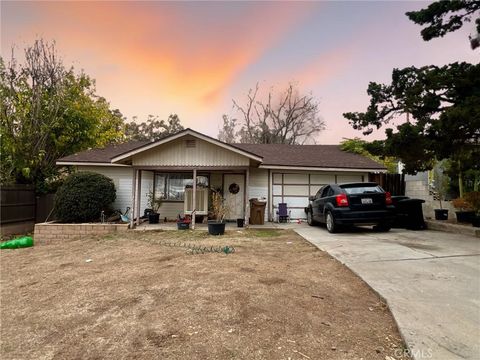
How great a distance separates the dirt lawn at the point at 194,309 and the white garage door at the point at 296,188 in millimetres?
6659

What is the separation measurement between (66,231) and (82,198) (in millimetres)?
1322

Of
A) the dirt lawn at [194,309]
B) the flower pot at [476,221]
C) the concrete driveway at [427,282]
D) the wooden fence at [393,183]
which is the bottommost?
the dirt lawn at [194,309]

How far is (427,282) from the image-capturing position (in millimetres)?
4156

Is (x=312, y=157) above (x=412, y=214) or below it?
above

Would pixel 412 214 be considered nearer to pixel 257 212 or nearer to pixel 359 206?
pixel 359 206

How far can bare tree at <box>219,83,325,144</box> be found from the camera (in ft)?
101

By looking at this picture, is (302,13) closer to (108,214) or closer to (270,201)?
(270,201)

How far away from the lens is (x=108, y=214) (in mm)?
11984

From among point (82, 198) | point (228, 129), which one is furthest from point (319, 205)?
point (228, 129)

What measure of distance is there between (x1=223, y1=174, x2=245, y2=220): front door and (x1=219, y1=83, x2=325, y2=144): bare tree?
1843cm

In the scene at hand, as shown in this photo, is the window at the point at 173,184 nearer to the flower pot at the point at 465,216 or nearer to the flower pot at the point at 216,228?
the flower pot at the point at 216,228

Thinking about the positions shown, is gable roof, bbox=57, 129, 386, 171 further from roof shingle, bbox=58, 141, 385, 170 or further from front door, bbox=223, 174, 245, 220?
front door, bbox=223, 174, 245, 220

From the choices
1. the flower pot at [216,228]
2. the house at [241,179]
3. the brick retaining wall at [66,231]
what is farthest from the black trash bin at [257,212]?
the brick retaining wall at [66,231]

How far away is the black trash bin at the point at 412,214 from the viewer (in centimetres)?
945
